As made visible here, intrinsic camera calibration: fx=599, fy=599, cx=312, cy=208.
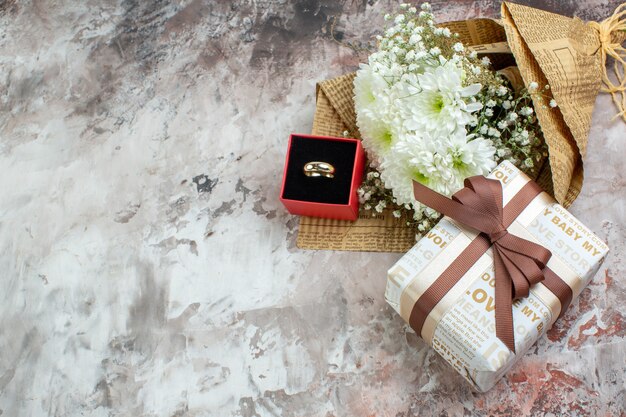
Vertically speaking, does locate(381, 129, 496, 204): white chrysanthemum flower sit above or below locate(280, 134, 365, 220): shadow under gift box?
above

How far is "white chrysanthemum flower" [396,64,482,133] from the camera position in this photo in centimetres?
90

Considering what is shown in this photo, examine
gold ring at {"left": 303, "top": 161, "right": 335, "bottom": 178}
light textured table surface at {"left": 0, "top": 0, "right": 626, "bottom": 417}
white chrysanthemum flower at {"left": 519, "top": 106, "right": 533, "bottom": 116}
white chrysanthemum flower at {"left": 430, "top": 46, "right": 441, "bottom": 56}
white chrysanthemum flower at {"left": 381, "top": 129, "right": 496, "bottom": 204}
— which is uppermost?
white chrysanthemum flower at {"left": 430, "top": 46, "right": 441, "bottom": 56}

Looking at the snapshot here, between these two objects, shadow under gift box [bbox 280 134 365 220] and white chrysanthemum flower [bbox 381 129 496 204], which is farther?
shadow under gift box [bbox 280 134 365 220]

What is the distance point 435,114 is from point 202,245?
1.71 ft

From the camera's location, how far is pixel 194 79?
4.19ft

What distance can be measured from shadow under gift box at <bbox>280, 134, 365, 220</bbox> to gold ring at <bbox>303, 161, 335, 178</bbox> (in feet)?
0.04

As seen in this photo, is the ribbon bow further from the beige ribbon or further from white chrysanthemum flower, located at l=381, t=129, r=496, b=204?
the beige ribbon

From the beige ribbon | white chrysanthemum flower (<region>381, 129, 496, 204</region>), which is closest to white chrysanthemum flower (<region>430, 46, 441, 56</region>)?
white chrysanthemum flower (<region>381, 129, 496, 204</region>)

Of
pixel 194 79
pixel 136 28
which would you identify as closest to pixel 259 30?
pixel 194 79

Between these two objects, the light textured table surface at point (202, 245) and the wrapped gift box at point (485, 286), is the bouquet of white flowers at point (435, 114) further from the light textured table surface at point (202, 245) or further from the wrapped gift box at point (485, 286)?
the light textured table surface at point (202, 245)

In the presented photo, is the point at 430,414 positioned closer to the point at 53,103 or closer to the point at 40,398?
the point at 40,398

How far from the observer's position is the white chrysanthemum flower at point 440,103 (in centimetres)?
90

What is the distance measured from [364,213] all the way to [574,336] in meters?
0.42

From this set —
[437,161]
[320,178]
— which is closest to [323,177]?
[320,178]
